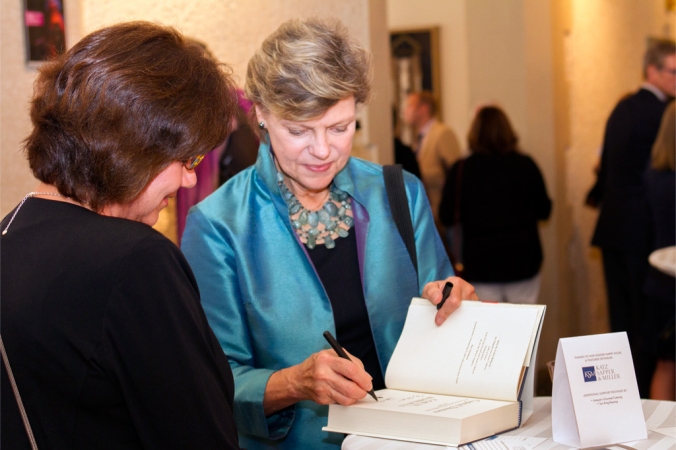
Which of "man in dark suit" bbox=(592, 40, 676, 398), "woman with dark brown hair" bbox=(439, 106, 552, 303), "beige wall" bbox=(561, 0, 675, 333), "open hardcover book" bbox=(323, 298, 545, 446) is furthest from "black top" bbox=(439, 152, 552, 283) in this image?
"open hardcover book" bbox=(323, 298, 545, 446)

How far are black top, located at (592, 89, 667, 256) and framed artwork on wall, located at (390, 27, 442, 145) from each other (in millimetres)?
3283

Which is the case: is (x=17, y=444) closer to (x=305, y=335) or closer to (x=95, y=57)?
(x=95, y=57)

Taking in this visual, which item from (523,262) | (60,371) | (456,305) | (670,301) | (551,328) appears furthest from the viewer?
(551,328)

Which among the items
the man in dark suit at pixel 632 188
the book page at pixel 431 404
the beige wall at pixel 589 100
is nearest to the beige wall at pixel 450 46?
the beige wall at pixel 589 100

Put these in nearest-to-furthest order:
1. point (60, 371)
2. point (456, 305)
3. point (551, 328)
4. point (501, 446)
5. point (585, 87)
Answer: point (60, 371), point (501, 446), point (456, 305), point (551, 328), point (585, 87)

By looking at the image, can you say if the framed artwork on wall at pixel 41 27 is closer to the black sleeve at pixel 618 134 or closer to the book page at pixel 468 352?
the book page at pixel 468 352

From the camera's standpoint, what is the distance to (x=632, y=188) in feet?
14.9

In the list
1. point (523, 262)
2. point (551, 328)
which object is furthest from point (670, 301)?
point (551, 328)

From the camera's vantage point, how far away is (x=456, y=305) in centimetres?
153

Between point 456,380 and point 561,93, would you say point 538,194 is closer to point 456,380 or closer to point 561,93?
point 561,93

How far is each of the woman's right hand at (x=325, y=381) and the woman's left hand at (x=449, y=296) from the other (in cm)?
22

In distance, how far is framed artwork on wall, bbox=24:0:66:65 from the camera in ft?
9.13

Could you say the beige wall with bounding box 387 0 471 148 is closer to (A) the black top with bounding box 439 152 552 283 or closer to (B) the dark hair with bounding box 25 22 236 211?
(A) the black top with bounding box 439 152 552 283

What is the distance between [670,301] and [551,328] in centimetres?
220
